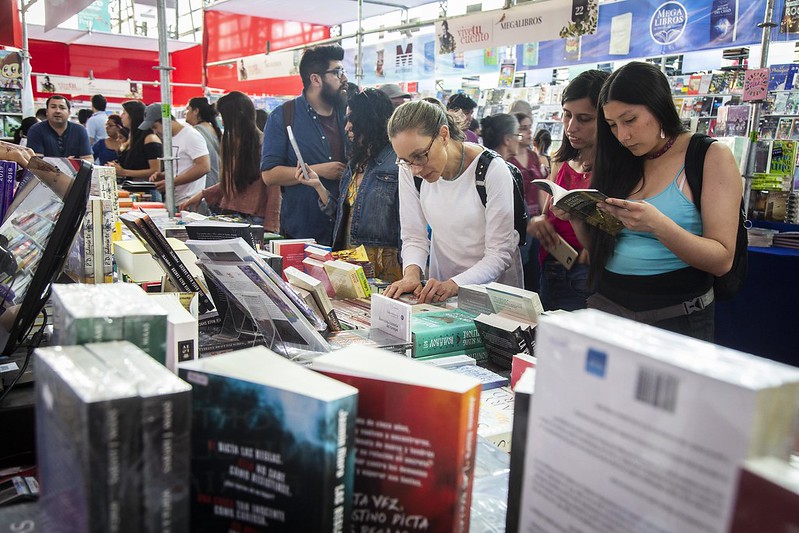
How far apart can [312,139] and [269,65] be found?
5160mm

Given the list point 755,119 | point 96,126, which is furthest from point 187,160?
point 96,126

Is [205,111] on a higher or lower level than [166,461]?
higher

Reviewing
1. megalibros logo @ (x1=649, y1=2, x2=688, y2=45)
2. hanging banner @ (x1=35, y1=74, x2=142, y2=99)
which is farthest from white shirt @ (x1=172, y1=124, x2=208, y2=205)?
hanging banner @ (x1=35, y1=74, x2=142, y2=99)

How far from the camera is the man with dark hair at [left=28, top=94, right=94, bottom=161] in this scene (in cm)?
602

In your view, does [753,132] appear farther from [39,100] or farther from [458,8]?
[39,100]

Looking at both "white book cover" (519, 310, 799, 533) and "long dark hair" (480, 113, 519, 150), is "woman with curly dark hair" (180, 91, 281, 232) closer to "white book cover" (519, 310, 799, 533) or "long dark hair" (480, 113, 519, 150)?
"long dark hair" (480, 113, 519, 150)

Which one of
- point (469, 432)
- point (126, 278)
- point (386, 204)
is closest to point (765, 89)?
point (386, 204)

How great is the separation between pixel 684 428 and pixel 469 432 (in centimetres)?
26

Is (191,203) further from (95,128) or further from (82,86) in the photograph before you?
(82,86)

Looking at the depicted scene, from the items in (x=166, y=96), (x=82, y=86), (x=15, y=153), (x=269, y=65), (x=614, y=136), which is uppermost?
(x=82, y=86)

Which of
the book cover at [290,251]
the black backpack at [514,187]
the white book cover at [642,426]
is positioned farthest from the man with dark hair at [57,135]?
the white book cover at [642,426]

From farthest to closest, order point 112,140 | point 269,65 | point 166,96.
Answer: point 269,65 < point 112,140 < point 166,96

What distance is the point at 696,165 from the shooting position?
5.68 ft

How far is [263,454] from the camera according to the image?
0.67 metres
